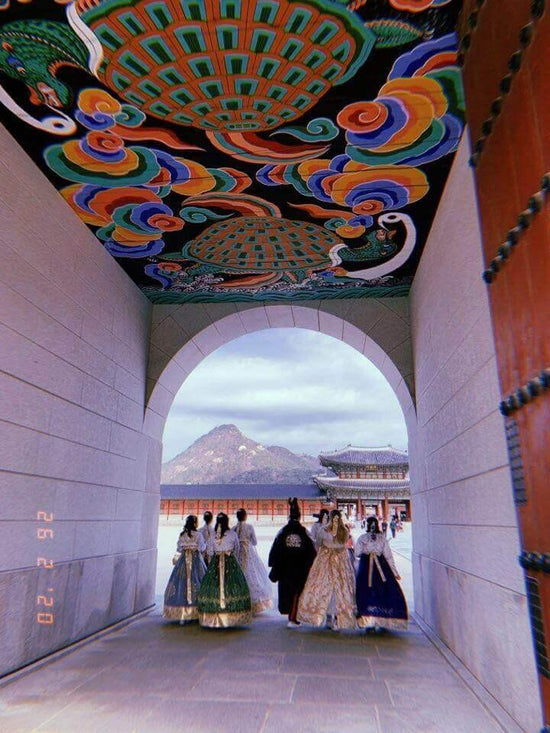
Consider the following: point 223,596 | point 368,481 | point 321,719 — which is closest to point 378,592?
point 223,596

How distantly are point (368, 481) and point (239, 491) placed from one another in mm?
7599

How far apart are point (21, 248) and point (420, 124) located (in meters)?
2.82

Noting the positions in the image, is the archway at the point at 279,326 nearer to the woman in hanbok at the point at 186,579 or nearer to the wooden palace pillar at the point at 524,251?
the woman in hanbok at the point at 186,579

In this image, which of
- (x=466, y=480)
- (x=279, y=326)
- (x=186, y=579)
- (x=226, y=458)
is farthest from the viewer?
(x=226, y=458)

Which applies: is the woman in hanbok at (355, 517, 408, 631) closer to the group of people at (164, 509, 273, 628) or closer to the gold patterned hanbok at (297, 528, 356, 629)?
the gold patterned hanbok at (297, 528, 356, 629)

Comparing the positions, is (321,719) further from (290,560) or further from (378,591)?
(290,560)

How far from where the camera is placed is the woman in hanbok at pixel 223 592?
187 inches

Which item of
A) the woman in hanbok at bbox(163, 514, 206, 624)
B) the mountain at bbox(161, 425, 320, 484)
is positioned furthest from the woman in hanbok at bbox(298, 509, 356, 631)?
the mountain at bbox(161, 425, 320, 484)

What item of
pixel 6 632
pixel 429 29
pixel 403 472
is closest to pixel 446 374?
pixel 429 29

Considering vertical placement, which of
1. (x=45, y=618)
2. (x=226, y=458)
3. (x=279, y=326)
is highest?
(x=226, y=458)

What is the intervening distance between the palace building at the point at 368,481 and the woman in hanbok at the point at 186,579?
23.8 m

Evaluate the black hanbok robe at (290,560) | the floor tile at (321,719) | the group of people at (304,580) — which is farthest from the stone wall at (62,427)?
the floor tile at (321,719)

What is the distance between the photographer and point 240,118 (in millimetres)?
3289

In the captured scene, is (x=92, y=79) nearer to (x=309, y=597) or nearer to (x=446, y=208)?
(x=446, y=208)
